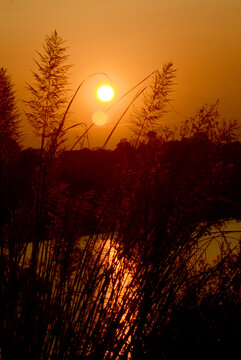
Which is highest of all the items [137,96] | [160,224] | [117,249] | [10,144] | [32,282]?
[137,96]

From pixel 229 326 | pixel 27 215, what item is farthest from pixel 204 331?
pixel 27 215

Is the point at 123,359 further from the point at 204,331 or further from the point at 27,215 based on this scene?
the point at 27,215

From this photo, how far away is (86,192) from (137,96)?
400 mm

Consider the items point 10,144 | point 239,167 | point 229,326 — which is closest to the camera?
point 10,144

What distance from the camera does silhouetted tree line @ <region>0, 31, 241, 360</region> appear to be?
1.34m

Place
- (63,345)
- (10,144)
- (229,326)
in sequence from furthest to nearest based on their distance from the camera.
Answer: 1. (229,326)
2. (10,144)
3. (63,345)

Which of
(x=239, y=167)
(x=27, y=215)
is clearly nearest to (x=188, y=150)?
(x=27, y=215)

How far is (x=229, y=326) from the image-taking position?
5.77ft

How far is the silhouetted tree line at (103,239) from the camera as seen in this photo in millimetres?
1345

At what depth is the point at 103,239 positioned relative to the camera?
1572 millimetres

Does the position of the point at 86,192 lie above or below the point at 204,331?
above

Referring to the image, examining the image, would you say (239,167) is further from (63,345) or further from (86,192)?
(63,345)

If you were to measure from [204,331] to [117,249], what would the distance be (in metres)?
0.49

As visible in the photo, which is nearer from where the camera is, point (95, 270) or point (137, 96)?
point (95, 270)
